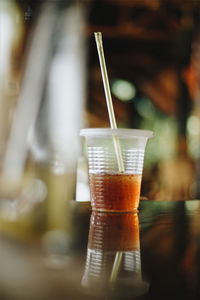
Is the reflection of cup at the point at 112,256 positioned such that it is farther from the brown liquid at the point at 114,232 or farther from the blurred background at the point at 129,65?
the blurred background at the point at 129,65

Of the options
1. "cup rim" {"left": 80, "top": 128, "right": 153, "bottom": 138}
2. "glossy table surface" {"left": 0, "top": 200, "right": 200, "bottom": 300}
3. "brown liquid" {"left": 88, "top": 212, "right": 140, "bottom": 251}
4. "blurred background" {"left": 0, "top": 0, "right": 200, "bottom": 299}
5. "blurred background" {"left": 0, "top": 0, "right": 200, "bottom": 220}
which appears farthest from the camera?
"blurred background" {"left": 0, "top": 0, "right": 200, "bottom": 220}

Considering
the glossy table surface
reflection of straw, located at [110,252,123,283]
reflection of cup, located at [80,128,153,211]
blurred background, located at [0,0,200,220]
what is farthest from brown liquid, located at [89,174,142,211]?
blurred background, located at [0,0,200,220]

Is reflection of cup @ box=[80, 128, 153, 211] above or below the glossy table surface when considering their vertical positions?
above

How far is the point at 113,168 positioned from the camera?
3.05 feet

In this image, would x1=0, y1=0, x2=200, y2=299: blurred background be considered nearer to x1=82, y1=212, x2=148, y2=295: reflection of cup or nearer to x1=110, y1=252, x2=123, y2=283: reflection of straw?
x1=82, y1=212, x2=148, y2=295: reflection of cup

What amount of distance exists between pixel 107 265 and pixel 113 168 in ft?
1.67

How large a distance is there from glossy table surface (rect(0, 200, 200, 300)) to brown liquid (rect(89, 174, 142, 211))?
0.19 metres

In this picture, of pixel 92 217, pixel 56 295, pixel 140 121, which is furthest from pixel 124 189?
pixel 140 121

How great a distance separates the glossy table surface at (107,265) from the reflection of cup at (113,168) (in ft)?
0.63

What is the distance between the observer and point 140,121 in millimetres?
4363

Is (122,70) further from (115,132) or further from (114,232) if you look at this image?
(114,232)

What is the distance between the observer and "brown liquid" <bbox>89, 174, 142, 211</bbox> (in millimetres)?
906

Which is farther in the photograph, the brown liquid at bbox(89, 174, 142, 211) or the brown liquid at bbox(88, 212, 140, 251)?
the brown liquid at bbox(89, 174, 142, 211)

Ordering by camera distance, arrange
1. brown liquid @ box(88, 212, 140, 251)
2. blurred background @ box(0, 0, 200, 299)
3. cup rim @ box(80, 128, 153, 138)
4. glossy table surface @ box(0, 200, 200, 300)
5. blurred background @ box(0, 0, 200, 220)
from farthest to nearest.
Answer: blurred background @ box(0, 0, 200, 220) → blurred background @ box(0, 0, 200, 299) → cup rim @ box(80, 128, 153, 138) → brown liquid @ box(88, 212, 140, 251) → glossy table surface @ box(0, 200, 200, 300)
